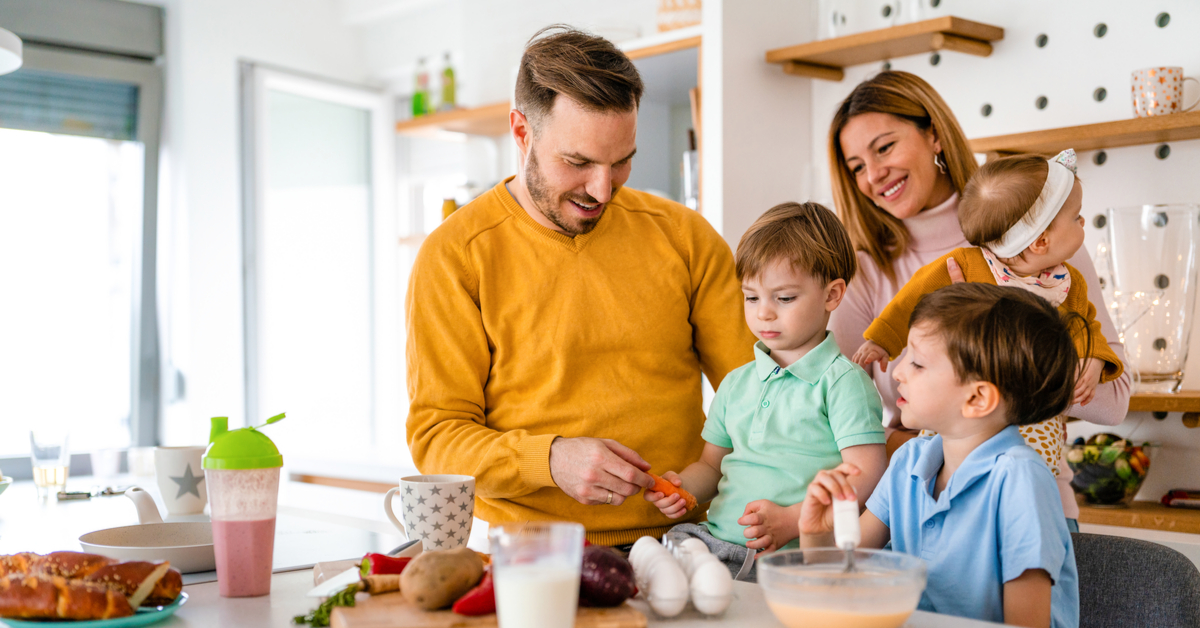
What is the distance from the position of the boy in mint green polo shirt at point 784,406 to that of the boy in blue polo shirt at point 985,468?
5.6 inches

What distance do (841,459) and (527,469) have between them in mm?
456

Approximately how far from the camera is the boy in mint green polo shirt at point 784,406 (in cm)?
137

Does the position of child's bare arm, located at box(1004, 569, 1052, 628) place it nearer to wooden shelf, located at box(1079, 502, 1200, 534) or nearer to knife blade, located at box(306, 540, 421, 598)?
knife blade, located at box(306, 540, 421, 598)

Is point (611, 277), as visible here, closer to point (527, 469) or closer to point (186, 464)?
point (527, 469)

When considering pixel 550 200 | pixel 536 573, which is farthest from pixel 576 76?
pixel 536 573

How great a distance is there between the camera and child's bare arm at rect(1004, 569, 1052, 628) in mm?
1085

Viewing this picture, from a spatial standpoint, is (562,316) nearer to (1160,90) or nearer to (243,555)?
(243,555)

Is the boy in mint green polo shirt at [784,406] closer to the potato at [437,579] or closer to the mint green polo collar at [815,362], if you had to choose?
the mint green polo collar at [815,362]

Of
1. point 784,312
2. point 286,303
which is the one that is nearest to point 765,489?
point 784,312

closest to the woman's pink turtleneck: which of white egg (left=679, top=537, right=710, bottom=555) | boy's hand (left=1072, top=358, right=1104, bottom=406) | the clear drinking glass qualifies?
boy's hand (left=1072, top=358, right=1104, bottom=406)

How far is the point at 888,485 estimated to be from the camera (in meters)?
1.29

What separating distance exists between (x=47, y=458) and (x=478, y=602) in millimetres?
1506

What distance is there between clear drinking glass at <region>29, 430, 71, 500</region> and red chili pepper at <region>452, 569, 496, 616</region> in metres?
1.47

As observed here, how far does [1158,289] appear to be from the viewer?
2.18 m
